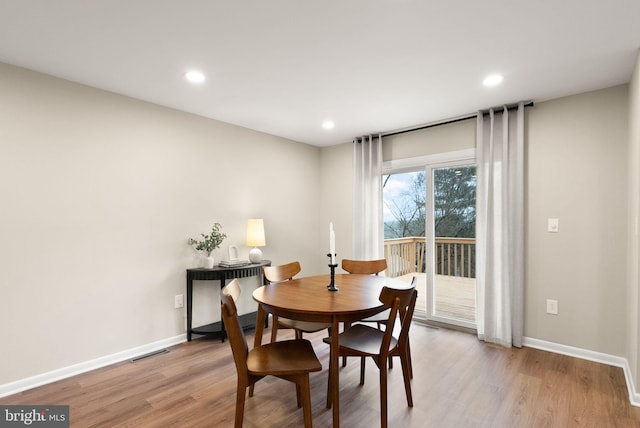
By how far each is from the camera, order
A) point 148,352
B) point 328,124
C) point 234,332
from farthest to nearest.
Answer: point 328,124
point 148,352
point 234,332

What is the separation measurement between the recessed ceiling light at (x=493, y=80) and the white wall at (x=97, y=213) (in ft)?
9.03

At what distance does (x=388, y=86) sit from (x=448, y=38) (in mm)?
782

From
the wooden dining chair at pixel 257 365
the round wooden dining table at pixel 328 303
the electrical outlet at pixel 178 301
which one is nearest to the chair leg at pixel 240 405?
the wooden dining chair at pixel 257 365

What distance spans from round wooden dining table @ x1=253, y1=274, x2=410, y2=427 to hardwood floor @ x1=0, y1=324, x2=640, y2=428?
0.37m

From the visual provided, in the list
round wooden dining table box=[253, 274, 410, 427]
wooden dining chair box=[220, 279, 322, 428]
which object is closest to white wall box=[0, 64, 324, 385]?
round wooden dining table box=[253, 274, 410, 427]

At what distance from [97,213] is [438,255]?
3.71 meters

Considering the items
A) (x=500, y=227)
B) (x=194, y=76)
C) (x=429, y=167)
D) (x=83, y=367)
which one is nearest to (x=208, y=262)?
(x=83, y=367)

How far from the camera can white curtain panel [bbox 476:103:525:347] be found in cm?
322

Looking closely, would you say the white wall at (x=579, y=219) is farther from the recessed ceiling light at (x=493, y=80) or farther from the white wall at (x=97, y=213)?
the white wall at (x=97, y=213)

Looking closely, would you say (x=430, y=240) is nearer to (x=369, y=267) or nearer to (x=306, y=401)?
(x=369, y=267)

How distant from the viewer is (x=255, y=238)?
3.82 meters

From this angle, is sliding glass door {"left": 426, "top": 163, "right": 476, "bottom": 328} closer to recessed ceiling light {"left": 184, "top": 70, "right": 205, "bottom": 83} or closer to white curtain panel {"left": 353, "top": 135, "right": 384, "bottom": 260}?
white curtain panel {"left": 353, "top": 135, "right": 384, "bottom": 260}

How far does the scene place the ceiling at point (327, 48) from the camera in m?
1.82

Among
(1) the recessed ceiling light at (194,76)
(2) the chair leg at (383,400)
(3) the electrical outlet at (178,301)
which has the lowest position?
(2) the chair leg at (383,400)
